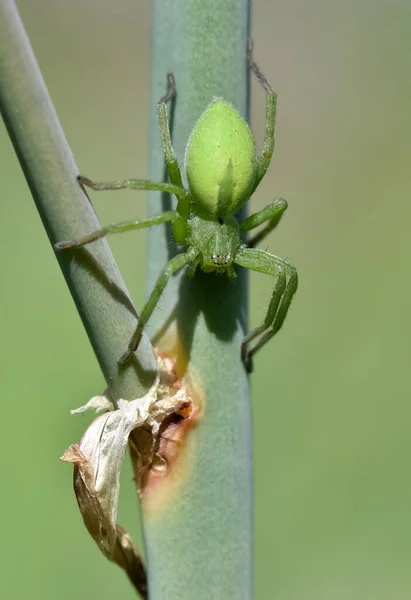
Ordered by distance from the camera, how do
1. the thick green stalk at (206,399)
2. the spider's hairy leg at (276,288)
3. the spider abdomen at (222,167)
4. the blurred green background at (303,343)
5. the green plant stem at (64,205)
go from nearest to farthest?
the green plant stem at (64,205) < the thick green stalk at (206,399) < the spider abdomen at (222,167) < the spider's hairy leg at (276,288) < the blurred green background at (303,343)

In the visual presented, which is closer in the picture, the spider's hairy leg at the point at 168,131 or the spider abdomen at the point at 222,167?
the spider's hairy leg at the point at 168,131

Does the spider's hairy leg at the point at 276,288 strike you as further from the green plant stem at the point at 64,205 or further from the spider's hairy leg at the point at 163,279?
the green plant stem at the point at 64,205

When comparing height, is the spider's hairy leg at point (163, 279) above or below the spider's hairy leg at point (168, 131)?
below

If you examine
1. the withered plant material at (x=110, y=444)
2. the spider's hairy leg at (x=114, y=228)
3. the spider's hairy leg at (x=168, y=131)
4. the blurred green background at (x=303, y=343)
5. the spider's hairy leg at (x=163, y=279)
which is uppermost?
the spider's hairy leg at (x=168, y=131)

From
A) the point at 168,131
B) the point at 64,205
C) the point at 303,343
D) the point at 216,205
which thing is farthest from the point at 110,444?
the point at 303,343

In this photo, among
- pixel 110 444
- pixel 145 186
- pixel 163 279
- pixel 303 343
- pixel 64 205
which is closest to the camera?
pixel 64 205

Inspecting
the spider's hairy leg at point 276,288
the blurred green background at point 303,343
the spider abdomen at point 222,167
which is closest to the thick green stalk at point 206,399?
the spider abdomen at point 222,167

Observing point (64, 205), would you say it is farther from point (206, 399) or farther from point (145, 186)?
point (145, 186)

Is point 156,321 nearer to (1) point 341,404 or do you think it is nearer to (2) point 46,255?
(1) point 341,404
